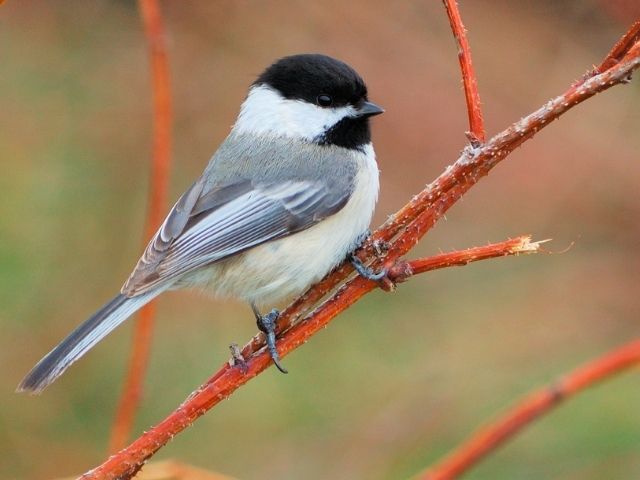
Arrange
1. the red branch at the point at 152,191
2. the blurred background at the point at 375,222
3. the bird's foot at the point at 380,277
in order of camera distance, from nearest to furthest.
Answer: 1. the bird's foot at the point at 380,277
2. the red branch at the point at 152,191
3. the blurred background at the point at 375,222

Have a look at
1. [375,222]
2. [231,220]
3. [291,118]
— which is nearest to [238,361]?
[231,220]

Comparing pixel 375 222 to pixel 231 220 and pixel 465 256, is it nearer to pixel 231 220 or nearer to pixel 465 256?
pixel 231 220

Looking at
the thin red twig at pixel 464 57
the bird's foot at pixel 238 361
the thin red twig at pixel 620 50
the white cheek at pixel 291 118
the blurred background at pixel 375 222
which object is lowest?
the blurred background at pixel 375 222

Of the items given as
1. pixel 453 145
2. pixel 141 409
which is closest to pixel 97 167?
pixel 141 409

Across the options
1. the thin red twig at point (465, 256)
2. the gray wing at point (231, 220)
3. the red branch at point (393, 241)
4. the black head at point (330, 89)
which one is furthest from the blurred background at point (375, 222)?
the thin red twig at point (465, 256)

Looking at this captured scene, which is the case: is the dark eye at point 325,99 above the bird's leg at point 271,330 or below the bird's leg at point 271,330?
above

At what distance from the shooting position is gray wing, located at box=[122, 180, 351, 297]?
2.30m

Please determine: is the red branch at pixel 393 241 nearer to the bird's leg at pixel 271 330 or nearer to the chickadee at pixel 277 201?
the bird's leg at pixel 271 330

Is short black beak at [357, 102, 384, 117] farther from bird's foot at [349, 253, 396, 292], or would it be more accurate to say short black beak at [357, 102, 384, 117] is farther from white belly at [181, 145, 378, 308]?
bird's foot at [349, 253, 396, 292]

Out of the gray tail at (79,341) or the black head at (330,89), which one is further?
the black head at (330,89)

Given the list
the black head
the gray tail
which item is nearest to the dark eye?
the black head

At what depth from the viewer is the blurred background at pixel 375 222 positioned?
366 cm

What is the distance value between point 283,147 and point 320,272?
0.46 metres

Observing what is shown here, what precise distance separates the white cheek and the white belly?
279 mm
